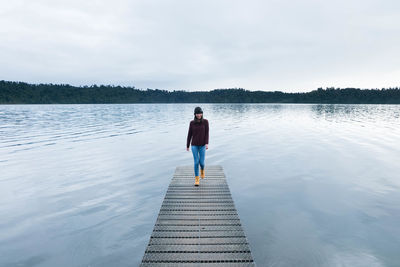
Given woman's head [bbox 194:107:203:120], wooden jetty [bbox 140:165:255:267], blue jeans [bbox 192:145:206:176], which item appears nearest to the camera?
wooden jetty [bbox 140:165:255:267]

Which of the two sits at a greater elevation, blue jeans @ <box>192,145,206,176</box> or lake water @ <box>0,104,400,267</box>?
blue jeans @ <box>192,145,206,176</box>

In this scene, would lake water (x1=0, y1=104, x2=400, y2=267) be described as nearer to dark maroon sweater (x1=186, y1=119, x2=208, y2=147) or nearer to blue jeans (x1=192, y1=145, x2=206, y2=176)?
blue jeans (x1=192, y1=145, x2=206, y2=176)

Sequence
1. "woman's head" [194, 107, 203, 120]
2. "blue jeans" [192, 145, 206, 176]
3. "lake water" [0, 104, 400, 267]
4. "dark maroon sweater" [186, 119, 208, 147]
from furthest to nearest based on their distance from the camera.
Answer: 1. "blue jeans" [192, 145, 206, 176]
2. "dark maroon sweater" [186, 119, 208, 147]
3. "woman's head" [194, 107, 203, 120]
4. "lake water" [0, 104, 400, 267]

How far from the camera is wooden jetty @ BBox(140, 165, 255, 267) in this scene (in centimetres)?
538

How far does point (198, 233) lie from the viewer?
6445 millimetres

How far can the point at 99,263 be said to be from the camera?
6.46m

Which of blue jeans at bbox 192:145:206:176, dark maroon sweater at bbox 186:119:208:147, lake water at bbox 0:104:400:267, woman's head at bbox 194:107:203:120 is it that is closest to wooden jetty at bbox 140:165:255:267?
lake water at bbox 0:104:400:267

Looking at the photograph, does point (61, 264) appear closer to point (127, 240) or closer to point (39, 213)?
point (127, 240)

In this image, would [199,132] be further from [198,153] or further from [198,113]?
[198,153]

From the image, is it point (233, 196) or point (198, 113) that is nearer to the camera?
point (198, 113)

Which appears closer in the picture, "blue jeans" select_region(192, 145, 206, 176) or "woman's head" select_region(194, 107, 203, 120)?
"woman's head" select_region(194, 107, 203, 120)

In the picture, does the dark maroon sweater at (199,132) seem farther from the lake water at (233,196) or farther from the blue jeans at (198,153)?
the lake water at (233,196)

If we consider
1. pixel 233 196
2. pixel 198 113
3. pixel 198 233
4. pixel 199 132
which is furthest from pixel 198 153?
pixel 198 233

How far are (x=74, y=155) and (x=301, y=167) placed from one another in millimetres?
17349
